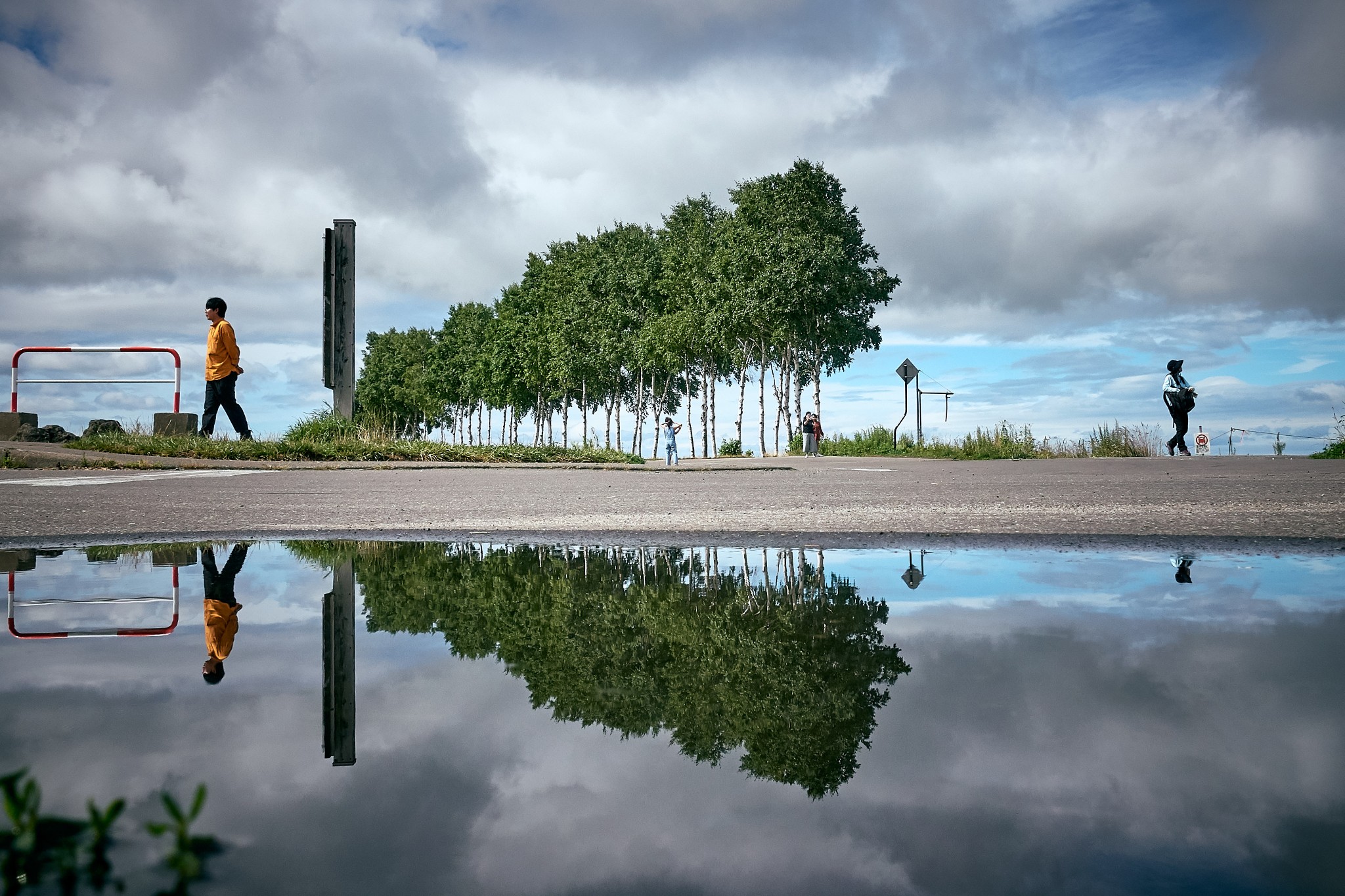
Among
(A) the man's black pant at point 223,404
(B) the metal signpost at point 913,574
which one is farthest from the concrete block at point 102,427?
(B) the metal signpost at point 913,574

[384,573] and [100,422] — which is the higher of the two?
[100,422]

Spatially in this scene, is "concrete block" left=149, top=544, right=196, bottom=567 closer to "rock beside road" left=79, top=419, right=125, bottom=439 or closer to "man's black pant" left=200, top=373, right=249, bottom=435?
"man's black pant" left=200, top=373, right=249, bottom=435

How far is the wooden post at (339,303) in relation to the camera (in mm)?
18500

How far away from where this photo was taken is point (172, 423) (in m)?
17.4

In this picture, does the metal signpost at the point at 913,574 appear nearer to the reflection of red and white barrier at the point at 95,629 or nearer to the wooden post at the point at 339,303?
the reflection of red and white barrier at the point at 95,629

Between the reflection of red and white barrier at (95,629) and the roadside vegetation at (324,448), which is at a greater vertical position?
A: the roadside vegetation at (324,448)

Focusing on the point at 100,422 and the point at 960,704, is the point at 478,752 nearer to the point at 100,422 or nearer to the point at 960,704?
the point at 960,704

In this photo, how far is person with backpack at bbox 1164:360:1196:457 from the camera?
59.5ft

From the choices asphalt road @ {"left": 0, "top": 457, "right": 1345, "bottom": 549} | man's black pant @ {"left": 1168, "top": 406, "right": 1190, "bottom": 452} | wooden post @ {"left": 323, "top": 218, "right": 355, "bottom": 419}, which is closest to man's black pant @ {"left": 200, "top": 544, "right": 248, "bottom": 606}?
asphalt road @ {"left": 0, "top": 457, "right": 1345, "bottom": 549}

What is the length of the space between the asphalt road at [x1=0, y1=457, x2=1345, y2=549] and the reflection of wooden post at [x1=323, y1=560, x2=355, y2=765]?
6.70ft

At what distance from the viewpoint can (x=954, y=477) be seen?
11758 millimetres

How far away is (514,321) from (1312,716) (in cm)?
5120

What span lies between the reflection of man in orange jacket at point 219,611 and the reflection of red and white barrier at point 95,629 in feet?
0.35

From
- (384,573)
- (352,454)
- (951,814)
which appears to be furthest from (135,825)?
(352,454)
